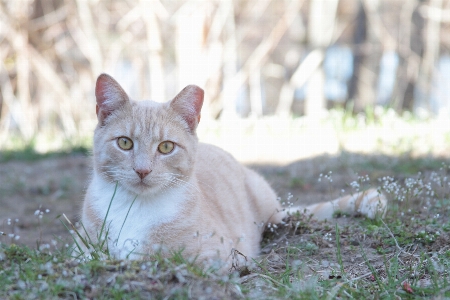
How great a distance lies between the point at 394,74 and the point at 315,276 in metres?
8.98

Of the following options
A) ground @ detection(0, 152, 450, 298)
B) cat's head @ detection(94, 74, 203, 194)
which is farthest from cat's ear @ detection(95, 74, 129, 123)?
ground @ detection(0, 152, 450, 298)

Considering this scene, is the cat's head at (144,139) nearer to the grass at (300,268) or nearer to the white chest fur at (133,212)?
the white chest fur at (133,212)

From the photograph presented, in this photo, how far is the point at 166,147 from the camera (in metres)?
2.67

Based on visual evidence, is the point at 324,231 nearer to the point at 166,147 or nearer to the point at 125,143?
the point at 166,147

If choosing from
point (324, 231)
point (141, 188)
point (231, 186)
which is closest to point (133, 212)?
point (141, 188)

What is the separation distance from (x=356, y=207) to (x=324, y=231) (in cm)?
38

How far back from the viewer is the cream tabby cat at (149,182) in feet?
8.27

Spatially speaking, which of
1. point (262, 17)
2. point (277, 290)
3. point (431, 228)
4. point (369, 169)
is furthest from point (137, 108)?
point (262, 17)

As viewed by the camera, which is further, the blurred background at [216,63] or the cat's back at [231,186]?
the blurred background at [216,63]

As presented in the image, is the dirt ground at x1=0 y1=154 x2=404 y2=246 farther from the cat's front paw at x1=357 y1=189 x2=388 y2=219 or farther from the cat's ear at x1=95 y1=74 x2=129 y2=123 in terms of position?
the cat's ear at x1=95 y1=74 x2=129 y2=123

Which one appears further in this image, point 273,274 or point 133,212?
point 133,212

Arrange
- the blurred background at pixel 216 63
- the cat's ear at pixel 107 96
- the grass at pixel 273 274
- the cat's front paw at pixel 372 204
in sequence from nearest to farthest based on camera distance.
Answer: the grass at pixel 273 274 → the cat's ear at pixel 107 96 → the cat's front paw at pixel 372 204 → the blurred background at pixel 216 63

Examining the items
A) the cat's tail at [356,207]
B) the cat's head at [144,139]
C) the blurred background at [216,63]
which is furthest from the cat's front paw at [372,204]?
the blurred background at [216,63]

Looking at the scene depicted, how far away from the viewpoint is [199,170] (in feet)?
10.6
